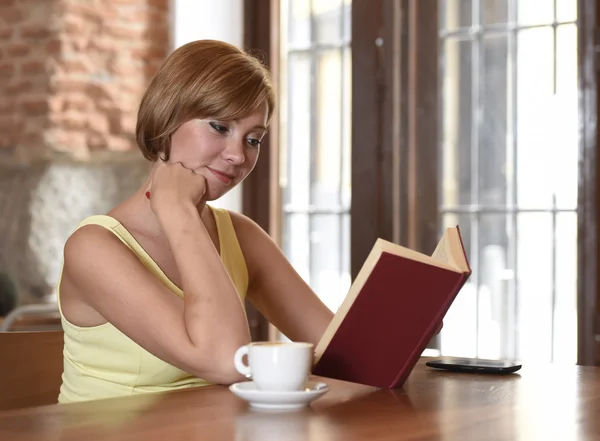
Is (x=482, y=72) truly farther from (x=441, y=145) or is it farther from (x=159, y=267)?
(x=159, y=267)

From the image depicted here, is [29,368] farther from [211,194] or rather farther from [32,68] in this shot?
[32,68]

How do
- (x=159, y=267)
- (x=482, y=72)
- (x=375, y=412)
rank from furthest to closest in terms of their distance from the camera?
(x=482, y=72), (x=159, y=267), (x=375, y=412)

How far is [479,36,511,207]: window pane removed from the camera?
11.3 ft

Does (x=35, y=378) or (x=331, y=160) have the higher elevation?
(x=331, y=160)

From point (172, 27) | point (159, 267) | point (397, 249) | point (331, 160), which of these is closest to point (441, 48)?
point (331, 160)

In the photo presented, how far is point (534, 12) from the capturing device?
338 centimetres

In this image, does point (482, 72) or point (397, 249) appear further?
point (482, 72)

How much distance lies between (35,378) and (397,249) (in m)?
0.80

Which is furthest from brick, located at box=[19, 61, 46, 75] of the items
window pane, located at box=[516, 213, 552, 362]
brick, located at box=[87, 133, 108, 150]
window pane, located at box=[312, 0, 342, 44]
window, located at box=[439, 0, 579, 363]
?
window pane, located at box=[516, 213, 552, 362]

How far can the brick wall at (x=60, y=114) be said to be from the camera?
3.95 m

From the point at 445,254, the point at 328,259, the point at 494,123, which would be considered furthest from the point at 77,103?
the point at 445,254

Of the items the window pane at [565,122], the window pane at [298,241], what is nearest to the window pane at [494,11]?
the window pane at [565,122]

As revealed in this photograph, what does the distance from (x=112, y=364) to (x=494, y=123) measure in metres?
2.22

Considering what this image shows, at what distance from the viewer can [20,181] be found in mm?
4020
